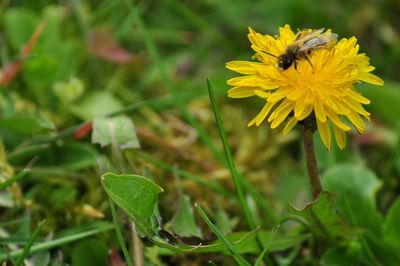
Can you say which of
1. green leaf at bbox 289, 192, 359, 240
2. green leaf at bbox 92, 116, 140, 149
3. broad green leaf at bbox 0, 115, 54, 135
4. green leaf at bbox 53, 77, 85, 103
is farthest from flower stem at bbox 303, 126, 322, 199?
green leaf at bbox 53, 77, 85, 103

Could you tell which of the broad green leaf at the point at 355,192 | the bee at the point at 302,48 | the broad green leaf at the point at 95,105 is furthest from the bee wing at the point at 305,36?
the broad green leaf at the point at 95,105

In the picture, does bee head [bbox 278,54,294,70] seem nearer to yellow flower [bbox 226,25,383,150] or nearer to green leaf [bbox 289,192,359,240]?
yellow flower [bbox 226,25,383,150]

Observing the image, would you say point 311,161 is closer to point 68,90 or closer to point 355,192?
point 355,192

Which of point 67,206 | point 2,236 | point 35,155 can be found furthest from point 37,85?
point 2,236

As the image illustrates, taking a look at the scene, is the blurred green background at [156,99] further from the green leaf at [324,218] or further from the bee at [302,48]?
the bee at [302,48]

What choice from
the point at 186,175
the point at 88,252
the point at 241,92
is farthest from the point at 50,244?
the point at 241,92

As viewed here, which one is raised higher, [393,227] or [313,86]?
[313,86]
